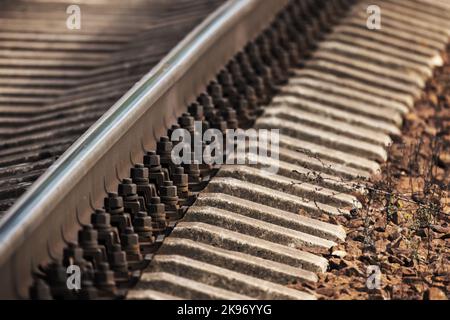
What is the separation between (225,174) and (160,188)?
0.58 meters

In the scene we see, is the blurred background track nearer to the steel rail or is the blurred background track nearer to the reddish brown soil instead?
the steel rail

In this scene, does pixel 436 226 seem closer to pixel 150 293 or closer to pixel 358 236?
pixel 358 236

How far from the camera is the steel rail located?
5.53 m

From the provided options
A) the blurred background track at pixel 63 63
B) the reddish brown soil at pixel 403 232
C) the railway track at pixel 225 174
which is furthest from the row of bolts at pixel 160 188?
the reddish brown soil at pixel 403 232

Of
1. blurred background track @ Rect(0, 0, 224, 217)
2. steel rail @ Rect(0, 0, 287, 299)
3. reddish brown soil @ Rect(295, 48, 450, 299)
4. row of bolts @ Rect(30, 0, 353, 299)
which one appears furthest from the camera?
blurred background track @ Rect(0, 0, 224, 217)

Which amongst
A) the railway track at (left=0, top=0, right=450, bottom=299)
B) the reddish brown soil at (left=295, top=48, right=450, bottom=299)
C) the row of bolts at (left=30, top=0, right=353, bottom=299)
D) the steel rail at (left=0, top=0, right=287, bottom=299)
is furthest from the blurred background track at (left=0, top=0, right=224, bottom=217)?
the reddish brown soil at (left=295, top=48, right=450, bottom=299)

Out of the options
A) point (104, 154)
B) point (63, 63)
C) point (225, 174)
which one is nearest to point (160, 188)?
point (104, 154)

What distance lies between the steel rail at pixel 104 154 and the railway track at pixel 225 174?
0.01 metres

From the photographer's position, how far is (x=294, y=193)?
718cm

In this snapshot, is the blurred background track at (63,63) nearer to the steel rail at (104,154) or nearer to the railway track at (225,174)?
the railway track at (225,174)

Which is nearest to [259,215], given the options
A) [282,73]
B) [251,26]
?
[282,73]

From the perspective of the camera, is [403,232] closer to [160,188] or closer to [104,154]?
[160,188]

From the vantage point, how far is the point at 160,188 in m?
6.82

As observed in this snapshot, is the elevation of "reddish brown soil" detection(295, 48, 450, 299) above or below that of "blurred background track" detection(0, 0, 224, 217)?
below
